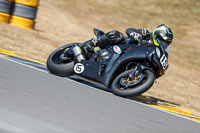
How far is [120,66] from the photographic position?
571 centimetres

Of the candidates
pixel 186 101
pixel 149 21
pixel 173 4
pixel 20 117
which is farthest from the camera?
pixel 173 4

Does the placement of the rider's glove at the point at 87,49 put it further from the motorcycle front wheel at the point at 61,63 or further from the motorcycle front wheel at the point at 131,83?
the motorcycle front wheel at the point at 131,83

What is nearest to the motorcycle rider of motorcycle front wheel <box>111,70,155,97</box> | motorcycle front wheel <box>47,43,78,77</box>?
motorcycle front wheel <box>47,43,78,77</box>

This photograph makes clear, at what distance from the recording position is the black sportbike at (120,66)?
5434 mm

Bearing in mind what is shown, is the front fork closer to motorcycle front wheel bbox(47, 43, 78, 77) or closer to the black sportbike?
the black sportbike

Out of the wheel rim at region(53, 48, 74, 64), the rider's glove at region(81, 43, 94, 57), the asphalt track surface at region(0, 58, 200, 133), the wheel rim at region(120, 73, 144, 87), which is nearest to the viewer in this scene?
the asphalt track surface at region(0, 58, 200, 133)

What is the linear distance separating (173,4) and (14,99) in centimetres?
1552

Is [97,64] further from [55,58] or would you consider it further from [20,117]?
[20,117]

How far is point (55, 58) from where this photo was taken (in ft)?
21.0

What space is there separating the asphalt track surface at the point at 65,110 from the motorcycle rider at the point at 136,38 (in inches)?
33.6

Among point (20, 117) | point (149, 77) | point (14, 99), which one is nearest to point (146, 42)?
point (149, 77)

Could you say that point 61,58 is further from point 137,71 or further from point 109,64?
point 137,71

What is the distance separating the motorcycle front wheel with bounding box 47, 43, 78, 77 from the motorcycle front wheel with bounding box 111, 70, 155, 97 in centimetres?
88

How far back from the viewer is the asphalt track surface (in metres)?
3.20
